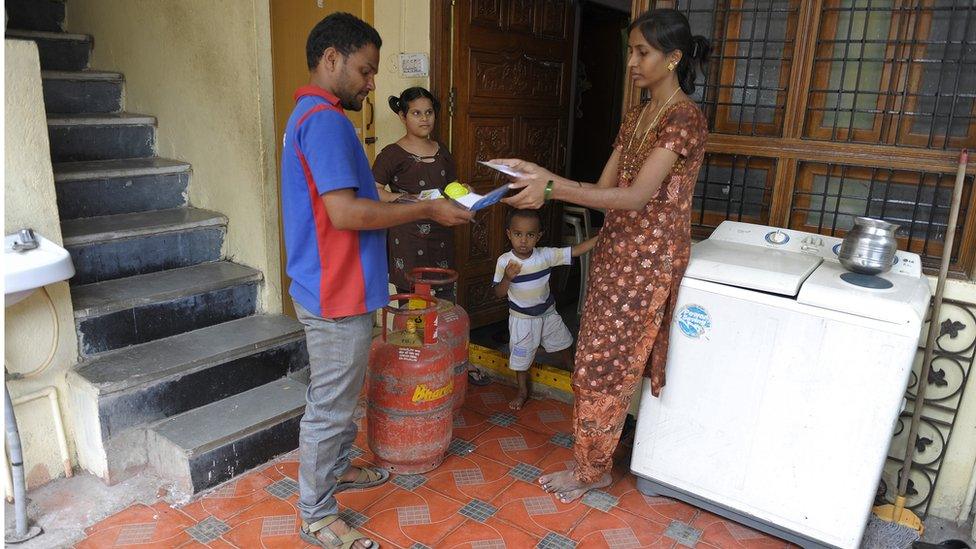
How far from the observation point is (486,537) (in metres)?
Result: 2.30

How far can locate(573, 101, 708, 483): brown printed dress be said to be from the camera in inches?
86.1

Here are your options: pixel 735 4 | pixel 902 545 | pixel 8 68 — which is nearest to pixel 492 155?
pixel 735 4

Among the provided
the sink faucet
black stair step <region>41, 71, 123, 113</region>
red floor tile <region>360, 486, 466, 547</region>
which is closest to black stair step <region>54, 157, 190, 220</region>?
black stair step <region>41, 71, 123, 113</region>

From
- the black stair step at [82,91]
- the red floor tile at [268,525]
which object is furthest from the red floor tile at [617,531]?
the black stair step at [82,91]

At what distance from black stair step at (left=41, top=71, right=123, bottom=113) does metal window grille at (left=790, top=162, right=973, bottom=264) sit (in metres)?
3.75

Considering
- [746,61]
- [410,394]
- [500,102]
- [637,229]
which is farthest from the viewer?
[500,102]

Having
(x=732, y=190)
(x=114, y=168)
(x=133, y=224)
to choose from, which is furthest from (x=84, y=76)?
(x=732, y=190)

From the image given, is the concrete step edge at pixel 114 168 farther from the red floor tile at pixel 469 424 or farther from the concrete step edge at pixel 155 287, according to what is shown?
the red floor tile at pixel 469 424

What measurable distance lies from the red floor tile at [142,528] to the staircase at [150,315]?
0.44ft

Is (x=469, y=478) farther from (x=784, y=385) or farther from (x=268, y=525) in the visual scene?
(x=784, y=385)

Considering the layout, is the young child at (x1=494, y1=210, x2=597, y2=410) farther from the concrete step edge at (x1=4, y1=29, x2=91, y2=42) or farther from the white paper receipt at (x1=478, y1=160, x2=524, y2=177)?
the concrete step edge at (x1=4, y1=29, x2=91, y2=42)

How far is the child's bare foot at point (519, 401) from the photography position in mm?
3242

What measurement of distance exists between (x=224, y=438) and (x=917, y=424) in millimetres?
2652

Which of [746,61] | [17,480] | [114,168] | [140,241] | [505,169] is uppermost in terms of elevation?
[746,61]
